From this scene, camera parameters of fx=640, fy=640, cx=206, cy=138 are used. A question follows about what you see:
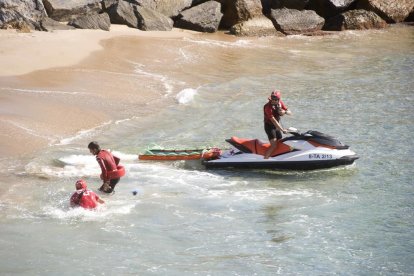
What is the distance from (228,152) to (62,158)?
3.29m

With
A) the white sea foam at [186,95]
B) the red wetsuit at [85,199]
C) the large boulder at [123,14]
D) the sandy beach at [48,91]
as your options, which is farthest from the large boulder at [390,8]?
the red wetsuit at [85,199]

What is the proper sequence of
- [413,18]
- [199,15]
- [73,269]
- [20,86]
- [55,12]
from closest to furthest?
[73,269]
[20,86]
[55,12]
[199,15]
[413,18]

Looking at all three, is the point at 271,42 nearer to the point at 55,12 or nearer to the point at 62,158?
the point at 55,12

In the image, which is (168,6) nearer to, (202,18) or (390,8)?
(202,18)

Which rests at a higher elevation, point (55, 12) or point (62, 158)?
point (55, 12)

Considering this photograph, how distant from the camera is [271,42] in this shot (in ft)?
89.7

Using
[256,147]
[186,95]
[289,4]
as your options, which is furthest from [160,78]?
[289,4]

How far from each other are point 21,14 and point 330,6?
1499cm

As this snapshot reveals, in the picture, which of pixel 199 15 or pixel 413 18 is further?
pixel 413 18

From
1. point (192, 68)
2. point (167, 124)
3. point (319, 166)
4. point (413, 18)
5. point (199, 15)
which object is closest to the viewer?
point (319, 166)

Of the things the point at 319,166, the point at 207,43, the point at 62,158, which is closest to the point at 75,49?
the point at 207,43

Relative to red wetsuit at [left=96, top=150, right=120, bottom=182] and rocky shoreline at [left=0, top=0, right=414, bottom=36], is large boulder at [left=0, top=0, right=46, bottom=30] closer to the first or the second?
rocky shoreline at [left=0, top=0, right=414, bottom=36]

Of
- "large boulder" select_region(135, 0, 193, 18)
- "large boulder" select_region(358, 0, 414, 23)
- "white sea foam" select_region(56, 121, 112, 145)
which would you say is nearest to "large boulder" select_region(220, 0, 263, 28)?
"large boulder" select_region(135, 0, 193, 18)

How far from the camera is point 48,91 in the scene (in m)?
17.2
